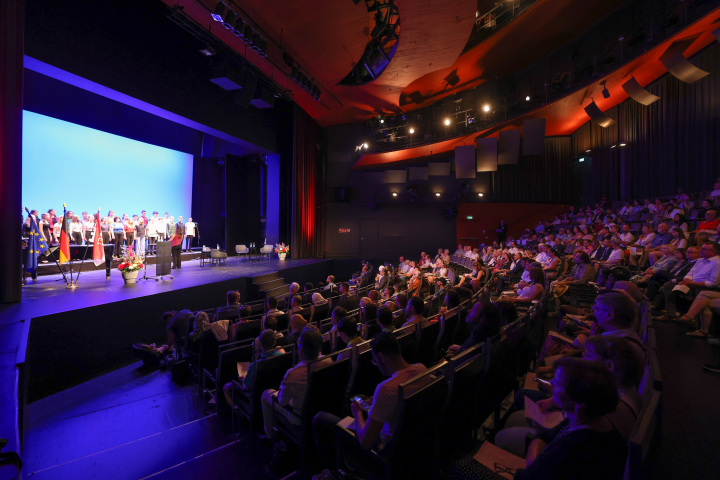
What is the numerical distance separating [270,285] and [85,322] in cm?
456

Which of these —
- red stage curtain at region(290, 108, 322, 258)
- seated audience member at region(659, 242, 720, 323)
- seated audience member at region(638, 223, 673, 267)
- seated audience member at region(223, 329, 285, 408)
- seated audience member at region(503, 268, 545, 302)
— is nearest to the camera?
seated audience member at region(223, 329, 285, 408)

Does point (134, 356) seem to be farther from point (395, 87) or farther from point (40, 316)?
point (395, 87)

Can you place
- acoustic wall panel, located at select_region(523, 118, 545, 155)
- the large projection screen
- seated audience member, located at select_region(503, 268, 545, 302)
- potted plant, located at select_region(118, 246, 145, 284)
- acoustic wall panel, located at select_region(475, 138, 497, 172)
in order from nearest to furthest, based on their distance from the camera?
seated audience member, located at select_region(503, 268, 545, 302), potted plant, located at select_region(118, 246, 145, 284), the large projection screen, acoustic wall panel, located at select_region(523, 118, 545, 155), acoustic wall panel, located at select_region(475, 138, 497, 172)

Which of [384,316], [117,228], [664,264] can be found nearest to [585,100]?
[664,264]

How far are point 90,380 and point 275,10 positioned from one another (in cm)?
714

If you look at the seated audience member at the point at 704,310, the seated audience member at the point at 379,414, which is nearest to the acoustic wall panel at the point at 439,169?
the seated audience member at the point at 704,310

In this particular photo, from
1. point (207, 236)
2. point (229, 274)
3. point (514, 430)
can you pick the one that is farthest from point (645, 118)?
point (207, 236)

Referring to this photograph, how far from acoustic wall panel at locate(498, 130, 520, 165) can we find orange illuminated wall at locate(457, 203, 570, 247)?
2703mm

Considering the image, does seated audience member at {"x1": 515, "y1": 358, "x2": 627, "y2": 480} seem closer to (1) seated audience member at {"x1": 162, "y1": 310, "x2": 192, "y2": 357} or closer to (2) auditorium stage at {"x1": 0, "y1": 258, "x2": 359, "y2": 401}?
(2) auditorium stage at {"x1": 0, "y1": 258, "x2": 359, "y2": 401}

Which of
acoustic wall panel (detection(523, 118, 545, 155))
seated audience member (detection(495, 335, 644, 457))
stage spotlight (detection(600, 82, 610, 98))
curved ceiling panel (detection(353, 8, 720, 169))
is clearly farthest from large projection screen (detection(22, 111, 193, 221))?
stage spotlight (detection(600, 82, 610, 98))

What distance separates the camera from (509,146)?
1248 cm

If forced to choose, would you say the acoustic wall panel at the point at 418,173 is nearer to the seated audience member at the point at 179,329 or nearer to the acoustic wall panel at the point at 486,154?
the acoustic wall panel at the point at 486,154

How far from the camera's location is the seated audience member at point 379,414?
1.88 m

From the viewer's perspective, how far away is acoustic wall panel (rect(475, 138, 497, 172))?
12742 mm
